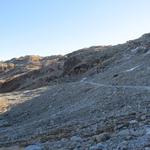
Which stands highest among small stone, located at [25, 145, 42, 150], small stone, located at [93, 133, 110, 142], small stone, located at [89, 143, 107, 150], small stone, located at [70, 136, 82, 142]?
small stone, located at [93, 133, 110, 142]

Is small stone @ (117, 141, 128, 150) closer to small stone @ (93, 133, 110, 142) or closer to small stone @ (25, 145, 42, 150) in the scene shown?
small stone @ (93, 133, 110, 142)

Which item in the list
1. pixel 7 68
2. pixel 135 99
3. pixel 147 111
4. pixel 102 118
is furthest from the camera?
pixel 7 68

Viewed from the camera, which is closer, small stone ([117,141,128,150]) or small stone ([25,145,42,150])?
small stone ([117,141,128,150])

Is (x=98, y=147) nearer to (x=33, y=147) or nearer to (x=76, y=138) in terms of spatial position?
(x=76, y=138)

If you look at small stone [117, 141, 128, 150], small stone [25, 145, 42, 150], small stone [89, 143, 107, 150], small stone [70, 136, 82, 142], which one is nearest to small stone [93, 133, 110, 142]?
small stone [89, 143, 107, 150]

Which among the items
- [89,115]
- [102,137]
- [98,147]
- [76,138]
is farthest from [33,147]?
[89,115]

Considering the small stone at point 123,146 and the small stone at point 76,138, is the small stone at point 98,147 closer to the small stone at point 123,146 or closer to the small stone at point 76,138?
the small stone at point 123,146

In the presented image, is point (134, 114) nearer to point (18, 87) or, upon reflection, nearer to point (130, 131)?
point (130, 131)

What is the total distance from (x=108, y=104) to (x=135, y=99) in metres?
3.13

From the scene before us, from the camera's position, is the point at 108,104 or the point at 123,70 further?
the point at 123,70

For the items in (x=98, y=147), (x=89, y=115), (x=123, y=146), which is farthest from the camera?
(x=89, y=115)

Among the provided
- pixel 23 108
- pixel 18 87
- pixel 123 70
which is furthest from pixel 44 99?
pixel 18 87

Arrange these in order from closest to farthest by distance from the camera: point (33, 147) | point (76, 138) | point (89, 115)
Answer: point (76, 138), point (33, 147), point (89, 115)

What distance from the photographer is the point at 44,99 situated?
6044 cm
